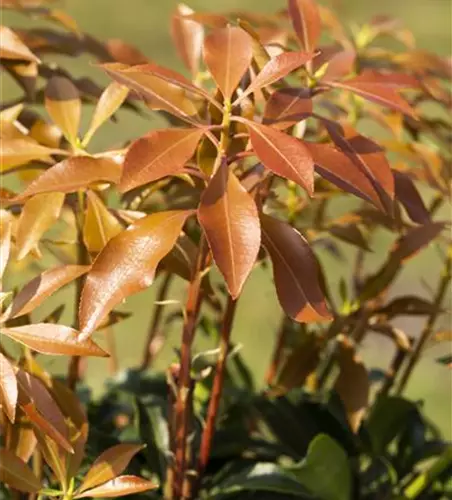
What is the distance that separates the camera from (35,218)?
0.96 metres

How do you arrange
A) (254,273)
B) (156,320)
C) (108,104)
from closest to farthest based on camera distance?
(108,104)
(156,320)
(254,273)

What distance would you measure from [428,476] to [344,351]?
0.61 ft

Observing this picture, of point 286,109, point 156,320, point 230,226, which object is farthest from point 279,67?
point 156,320

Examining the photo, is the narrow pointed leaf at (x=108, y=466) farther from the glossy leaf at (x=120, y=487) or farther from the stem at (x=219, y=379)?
the stem at (x=219, y=379)

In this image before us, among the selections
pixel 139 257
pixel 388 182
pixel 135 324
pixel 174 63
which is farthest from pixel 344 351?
pixel 174 63

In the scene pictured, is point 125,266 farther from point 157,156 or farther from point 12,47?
point 12,47

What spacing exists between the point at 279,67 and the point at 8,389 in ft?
1.18

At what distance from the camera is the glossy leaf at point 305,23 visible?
3.48ft

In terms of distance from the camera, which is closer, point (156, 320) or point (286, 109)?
point (286, 109)

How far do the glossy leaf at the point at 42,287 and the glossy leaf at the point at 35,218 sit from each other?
0.03 meters

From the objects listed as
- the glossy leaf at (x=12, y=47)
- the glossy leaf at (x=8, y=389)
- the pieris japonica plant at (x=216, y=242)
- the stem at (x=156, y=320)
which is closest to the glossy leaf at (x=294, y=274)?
the pieris japonica plant at (x=216, y=242)

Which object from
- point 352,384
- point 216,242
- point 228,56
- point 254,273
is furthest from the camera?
point 254,273

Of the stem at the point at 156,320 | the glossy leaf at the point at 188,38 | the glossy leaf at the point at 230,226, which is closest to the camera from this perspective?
the glossy leaf at the point at 230,226

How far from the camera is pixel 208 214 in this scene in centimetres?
84
